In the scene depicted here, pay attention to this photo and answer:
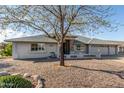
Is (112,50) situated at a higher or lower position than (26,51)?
higher

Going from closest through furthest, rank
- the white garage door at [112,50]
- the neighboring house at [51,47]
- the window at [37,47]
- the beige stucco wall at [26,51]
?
the beige stucco wall at [26,51] < the neighboring house at [51,47] < the window at [37,47] < the white garage door at [112,50]

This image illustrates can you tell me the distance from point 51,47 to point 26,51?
3.78 metres

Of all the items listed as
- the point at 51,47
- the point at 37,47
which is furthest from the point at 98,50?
the point at 37,47

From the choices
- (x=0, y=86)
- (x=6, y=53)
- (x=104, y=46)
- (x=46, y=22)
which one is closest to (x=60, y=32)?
(x=46, y=22)

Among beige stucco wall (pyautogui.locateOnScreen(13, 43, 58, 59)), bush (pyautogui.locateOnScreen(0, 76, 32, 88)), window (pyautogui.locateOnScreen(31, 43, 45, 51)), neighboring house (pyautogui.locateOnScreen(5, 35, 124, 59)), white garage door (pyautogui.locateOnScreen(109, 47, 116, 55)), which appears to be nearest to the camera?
bush (pyautogui.locateOnScreen(0, 76, 32, 88))

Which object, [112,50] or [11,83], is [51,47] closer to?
[112,50]

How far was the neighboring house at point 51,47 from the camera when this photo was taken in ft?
86.4

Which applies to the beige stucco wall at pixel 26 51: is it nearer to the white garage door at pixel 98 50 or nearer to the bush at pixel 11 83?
the white garage door at pixel 98 50

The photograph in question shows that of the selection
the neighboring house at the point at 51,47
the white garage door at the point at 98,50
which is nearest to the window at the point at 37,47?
the neighboring house at the point at 51,47

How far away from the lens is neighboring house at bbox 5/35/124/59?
26328mm

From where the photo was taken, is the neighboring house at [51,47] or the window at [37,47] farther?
the window at [37,47]

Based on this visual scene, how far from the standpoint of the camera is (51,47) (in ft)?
96.1

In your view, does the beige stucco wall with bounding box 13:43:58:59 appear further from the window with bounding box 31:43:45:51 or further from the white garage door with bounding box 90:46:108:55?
the white garage door with bounding box 90:46:108:55

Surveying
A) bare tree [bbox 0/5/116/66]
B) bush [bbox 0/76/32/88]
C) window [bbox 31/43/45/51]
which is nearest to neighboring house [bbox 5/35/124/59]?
window [bbox 31/43/45/51]
